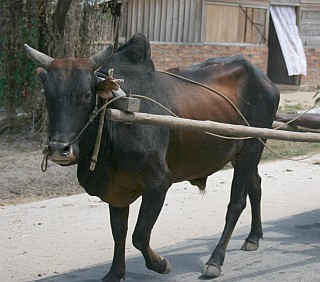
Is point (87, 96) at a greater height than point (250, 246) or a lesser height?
greater

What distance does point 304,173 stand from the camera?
34.0ft

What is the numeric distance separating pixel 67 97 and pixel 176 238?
265 centimetres

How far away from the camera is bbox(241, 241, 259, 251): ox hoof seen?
22.0ft

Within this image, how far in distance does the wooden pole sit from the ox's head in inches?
7.7

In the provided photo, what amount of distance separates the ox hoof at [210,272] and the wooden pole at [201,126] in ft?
3.49

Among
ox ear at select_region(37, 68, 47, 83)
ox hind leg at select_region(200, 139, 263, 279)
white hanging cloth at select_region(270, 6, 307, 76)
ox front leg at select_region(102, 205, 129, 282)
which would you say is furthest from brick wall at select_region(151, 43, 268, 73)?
ox ear at select_region(37, 68, 47, 83)

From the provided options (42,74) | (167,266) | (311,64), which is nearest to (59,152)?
(42,74)

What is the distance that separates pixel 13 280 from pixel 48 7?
253 inches

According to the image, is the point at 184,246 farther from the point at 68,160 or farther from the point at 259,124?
the point at 68,160

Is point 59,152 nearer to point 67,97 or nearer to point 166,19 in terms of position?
point 67,97

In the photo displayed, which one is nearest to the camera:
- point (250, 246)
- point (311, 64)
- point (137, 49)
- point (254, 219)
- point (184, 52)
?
point (137, 49)

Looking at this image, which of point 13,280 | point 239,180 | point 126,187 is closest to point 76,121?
point 126,187

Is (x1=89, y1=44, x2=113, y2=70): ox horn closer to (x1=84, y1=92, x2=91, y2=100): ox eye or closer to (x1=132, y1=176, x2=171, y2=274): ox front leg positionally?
(x1=84, y1=92, x2=91, y2=100): ox eye

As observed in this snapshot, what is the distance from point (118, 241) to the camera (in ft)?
18.6
